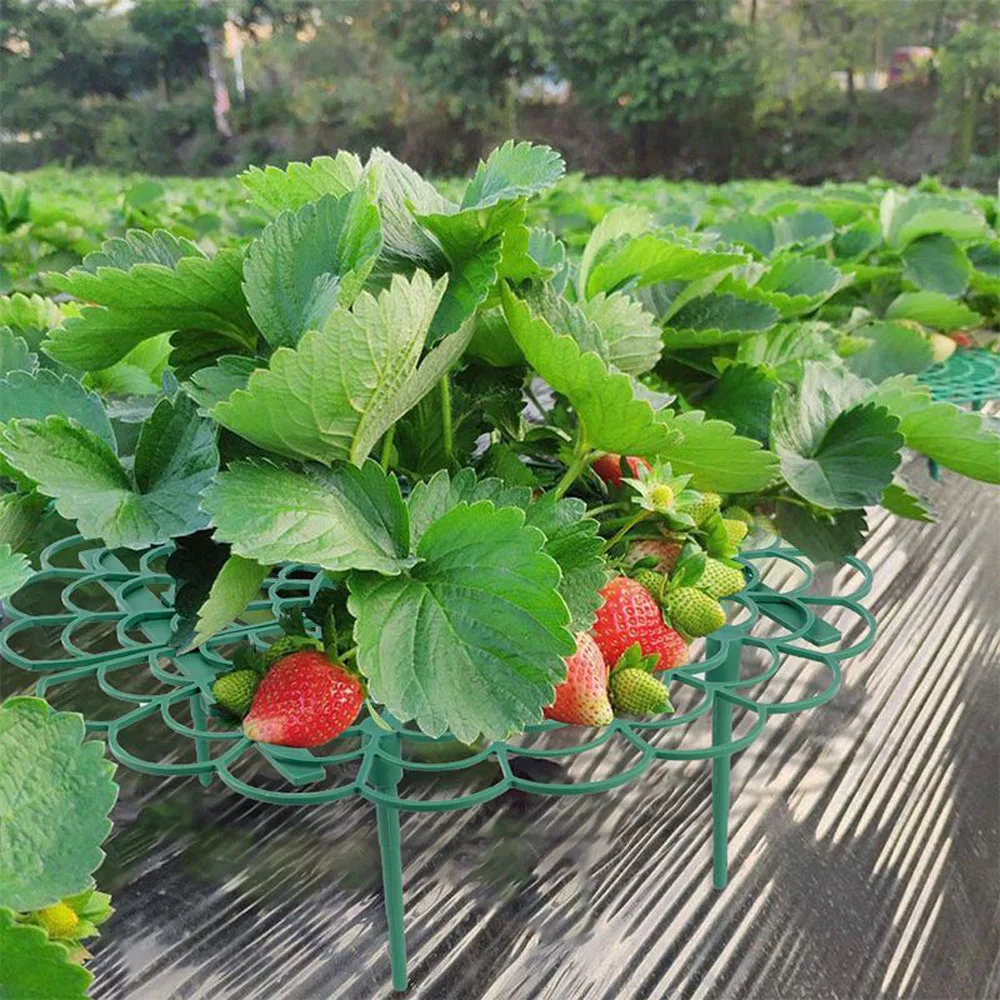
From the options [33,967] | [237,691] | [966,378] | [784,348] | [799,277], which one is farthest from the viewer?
[966,378]

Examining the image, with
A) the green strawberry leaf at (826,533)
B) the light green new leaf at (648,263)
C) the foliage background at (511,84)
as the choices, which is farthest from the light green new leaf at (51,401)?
the foliage background at (511,84)

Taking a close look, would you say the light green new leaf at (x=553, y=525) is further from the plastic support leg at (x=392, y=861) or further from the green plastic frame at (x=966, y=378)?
the green plastic frame at (x=966, y=378)

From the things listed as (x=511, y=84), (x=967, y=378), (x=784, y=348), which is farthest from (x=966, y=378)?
(x=511, y=84)

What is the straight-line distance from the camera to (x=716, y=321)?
81cm

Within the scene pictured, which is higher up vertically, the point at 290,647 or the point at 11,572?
the point at 11,572

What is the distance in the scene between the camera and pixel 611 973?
2.48 feet

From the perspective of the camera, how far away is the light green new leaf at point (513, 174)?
0.52 m

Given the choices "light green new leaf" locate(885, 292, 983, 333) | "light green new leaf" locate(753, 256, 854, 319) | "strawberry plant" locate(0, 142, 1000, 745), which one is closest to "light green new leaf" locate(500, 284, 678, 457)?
"strawberry plant" locate(0, 142, 1000, 745)

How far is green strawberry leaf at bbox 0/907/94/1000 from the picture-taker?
31 cm

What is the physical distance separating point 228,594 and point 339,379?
0.37ft

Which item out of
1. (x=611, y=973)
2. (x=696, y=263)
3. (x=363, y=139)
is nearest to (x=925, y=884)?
(x=611, y=973)

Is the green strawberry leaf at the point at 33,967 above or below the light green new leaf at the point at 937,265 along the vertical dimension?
above

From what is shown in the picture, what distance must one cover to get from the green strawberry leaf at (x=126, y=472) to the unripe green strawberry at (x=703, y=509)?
0.28 metres

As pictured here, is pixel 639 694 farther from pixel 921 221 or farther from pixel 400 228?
pixel 921 221
